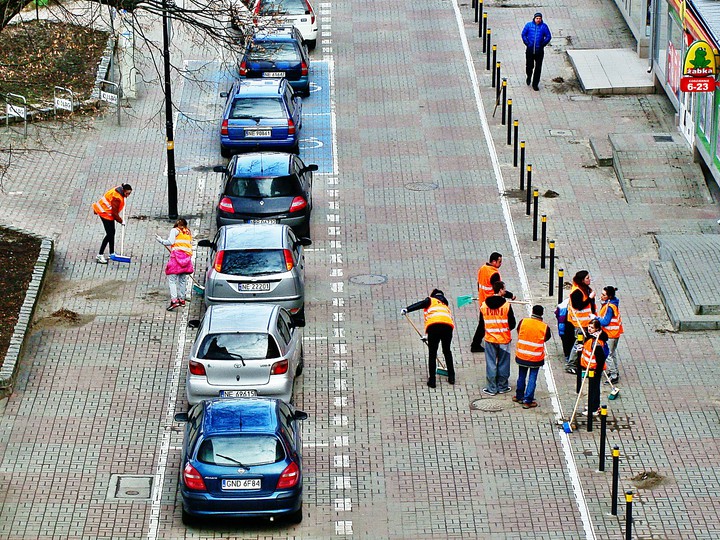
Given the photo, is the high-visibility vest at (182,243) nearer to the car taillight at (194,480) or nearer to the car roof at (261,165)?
the car roof at (261,165)

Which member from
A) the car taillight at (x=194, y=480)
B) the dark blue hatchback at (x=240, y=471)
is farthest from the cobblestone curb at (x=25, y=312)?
the car taillight at (x=194, y=480)

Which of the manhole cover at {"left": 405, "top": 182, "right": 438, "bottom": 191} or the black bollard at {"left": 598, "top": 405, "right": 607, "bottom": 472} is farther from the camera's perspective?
the manhole cover at {"left": 405, "top": 182, "right": 438, "bottom": 191}

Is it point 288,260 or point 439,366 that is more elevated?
point 288,260

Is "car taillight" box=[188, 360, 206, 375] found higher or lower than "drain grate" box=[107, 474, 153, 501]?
higher

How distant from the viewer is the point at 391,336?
26.5m

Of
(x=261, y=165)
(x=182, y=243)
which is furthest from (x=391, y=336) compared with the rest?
(x=261, y=165)

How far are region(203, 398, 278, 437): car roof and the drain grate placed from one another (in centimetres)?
156

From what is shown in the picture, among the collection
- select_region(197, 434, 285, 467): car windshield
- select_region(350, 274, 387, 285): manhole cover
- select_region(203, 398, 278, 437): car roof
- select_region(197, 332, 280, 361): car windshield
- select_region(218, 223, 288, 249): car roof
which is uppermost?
select_region(203, 398, 278, 437): car roof

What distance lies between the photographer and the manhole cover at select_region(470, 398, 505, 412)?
2395 cm

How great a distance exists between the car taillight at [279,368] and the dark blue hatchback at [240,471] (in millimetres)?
2474

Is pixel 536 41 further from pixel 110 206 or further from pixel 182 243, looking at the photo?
pixel 182 243

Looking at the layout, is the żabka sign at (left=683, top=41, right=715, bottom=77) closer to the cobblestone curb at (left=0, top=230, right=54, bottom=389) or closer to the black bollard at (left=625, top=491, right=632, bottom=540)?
the cobblestone curb at (left=0, top=230, right=54, bottom=389)

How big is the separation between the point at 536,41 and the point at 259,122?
24.3 ft

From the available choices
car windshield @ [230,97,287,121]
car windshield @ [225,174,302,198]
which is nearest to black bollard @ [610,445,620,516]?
car windshield @ [225,174,302,198]
